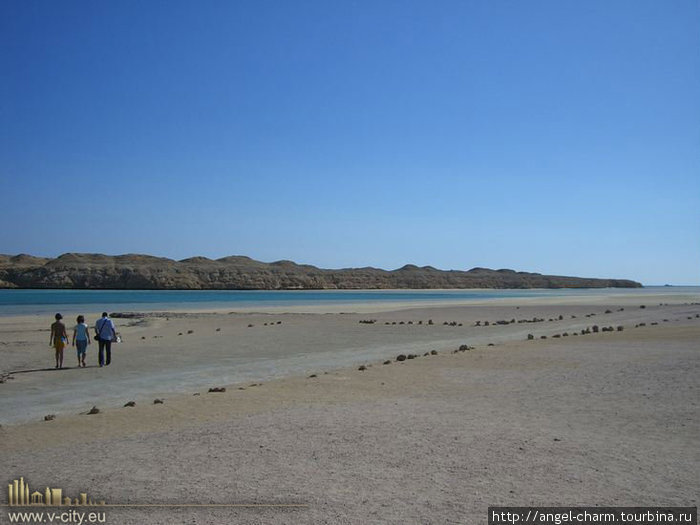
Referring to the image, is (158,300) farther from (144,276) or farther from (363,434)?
(363,434)

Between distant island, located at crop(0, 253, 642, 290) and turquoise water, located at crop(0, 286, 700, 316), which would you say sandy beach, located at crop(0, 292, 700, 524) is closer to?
turquoise water, located at crop(0, 286, 700, 316)

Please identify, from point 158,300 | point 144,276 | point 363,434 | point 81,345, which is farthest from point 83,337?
point 144,276

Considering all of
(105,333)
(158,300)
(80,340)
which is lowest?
(158,300)

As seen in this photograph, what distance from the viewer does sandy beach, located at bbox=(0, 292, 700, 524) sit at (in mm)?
6691

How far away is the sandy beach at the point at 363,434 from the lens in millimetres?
6691

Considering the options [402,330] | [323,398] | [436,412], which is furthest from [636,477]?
[402,330]

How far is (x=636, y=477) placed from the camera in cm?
719

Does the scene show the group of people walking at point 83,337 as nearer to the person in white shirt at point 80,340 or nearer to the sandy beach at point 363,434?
the person in white shirt at point 80,340

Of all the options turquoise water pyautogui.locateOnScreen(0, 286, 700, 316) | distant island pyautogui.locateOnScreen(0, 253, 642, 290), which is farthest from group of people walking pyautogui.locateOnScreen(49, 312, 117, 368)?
distant island pyautogui.locateOnScreen(0, 253, 642, 290)

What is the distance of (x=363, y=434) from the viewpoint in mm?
9531

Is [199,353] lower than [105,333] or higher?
lower

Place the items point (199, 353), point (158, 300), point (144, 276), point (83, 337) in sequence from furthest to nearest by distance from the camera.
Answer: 1. point (144, 276)
2. point (158, 300)
3. point (199, 353)
4. point (83, 337)

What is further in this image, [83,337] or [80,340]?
[83,337]

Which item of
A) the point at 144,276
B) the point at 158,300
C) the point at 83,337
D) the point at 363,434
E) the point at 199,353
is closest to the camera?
the point at 363,434
